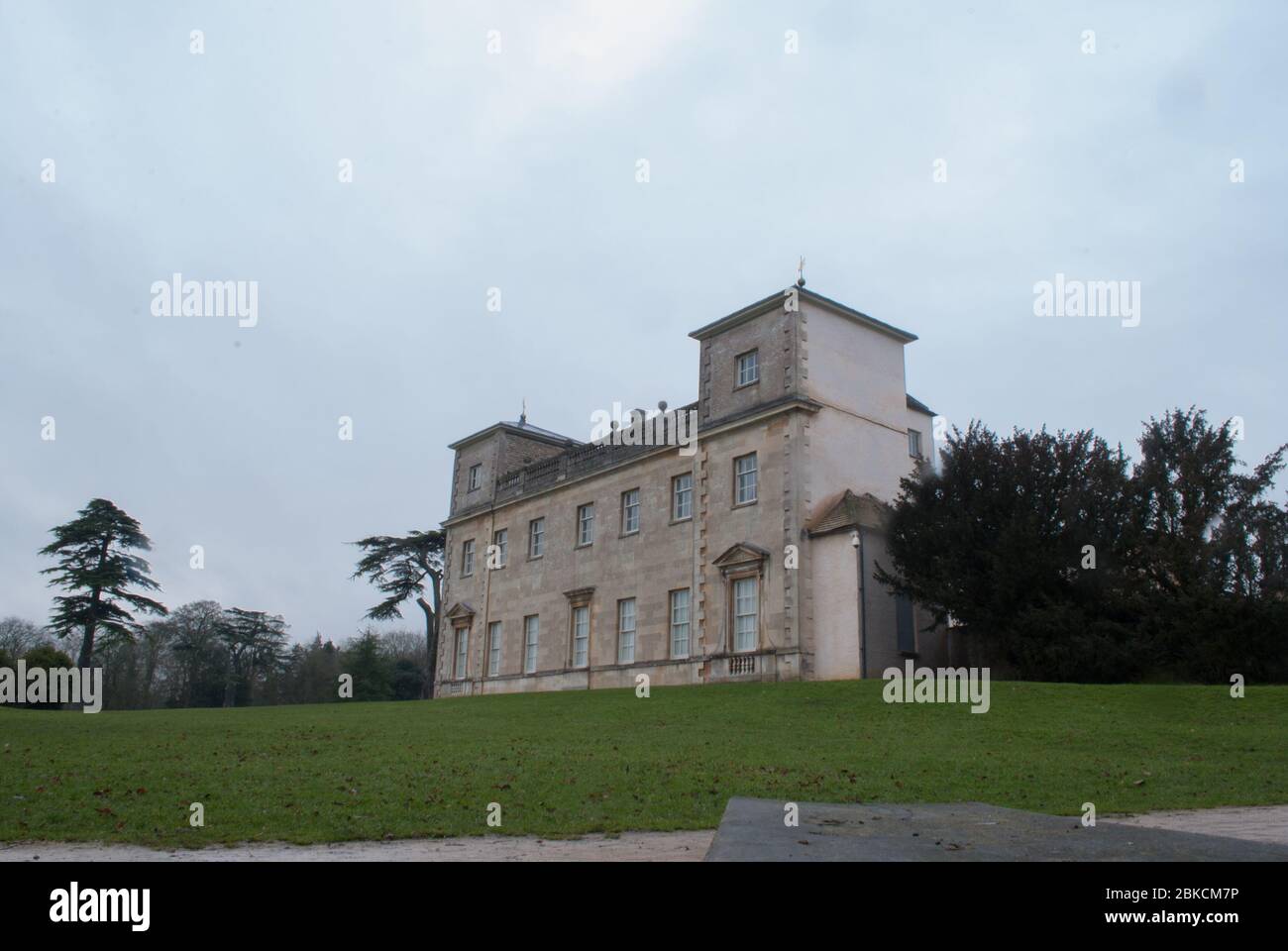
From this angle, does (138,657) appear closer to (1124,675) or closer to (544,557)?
(544,557)

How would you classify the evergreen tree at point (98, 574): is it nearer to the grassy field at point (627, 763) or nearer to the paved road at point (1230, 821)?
the grassy field at point (627, 763)

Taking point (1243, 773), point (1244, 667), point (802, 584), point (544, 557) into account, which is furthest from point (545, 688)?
point (1243, 773)

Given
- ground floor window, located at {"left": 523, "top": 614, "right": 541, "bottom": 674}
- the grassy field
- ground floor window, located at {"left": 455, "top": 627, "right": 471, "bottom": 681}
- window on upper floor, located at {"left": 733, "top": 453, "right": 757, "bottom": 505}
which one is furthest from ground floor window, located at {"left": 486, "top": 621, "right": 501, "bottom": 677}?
the grassy field

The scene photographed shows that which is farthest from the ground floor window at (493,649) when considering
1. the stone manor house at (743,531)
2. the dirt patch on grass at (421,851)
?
the dirt patch on grass at (421,851)

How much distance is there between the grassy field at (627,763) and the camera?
10164mm

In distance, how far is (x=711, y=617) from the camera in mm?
32562

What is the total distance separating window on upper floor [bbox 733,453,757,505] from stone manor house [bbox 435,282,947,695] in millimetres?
68

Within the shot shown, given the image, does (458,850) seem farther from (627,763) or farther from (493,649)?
(493,649)

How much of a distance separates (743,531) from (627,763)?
17942mm

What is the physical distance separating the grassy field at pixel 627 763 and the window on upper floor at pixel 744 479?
8.35m

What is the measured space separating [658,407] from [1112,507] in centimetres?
1758

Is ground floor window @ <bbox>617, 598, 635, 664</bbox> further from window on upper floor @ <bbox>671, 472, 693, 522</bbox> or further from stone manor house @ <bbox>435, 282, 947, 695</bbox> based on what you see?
window on upper floor @ <bbox>671, 472, 693, 522</bbox>

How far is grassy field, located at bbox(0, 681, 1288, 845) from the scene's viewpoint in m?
10.2

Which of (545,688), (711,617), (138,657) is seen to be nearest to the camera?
(711,617)
